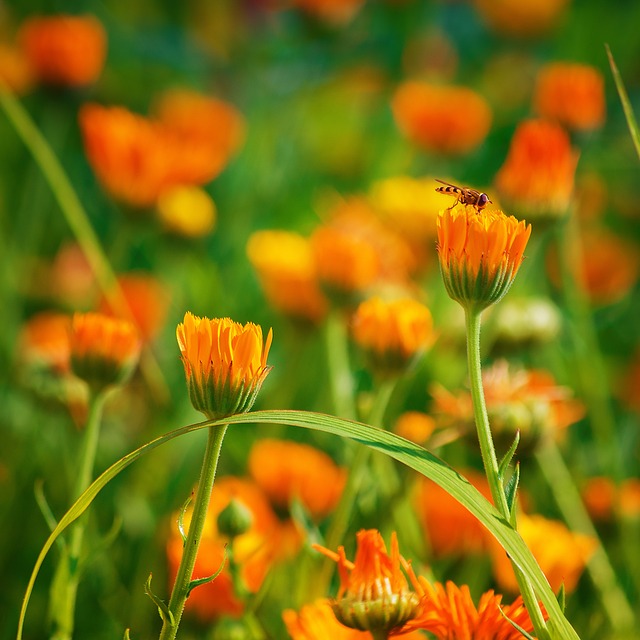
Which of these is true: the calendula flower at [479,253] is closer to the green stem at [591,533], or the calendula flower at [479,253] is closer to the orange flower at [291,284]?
the green stem at [591,533]

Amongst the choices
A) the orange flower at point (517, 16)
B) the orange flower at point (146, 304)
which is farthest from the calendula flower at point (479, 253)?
the orange flower at point (517, 16)

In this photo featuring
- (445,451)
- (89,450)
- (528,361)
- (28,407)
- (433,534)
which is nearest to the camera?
(89,450)

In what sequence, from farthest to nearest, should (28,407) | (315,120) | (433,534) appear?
(315,120) < (28,407) < (433,534)

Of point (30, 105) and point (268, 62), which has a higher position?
point (268, 62)

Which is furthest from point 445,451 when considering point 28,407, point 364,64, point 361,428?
point 364,64

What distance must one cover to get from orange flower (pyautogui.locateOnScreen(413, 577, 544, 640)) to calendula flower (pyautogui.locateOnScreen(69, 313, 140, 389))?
0.21m

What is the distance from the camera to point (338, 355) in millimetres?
886

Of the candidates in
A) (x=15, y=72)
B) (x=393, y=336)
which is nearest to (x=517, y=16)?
(x=15, y=72)

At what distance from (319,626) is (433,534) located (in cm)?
31

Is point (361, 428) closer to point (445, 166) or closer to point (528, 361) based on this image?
point (528, 361)

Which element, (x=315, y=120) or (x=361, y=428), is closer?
(x=361, y=428)

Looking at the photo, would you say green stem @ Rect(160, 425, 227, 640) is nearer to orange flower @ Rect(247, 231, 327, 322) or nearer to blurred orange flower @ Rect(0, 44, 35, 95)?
orange flower @ Rect(247, 231, 327, 322)

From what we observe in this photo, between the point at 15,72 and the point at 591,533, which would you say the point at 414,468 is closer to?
the point at 591,533

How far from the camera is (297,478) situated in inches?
28.2
